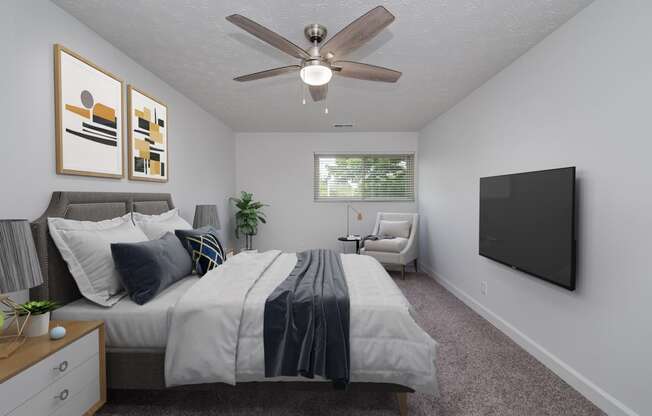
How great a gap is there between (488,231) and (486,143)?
37.7 inches

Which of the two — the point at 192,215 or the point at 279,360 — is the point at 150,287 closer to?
the point at 279,360

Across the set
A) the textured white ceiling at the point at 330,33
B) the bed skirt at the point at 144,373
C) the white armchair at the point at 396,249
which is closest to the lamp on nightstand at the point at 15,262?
the bed skirt at the point at 144,373

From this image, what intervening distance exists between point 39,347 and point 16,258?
1.46 feet

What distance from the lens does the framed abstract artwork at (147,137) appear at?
8.77 ft


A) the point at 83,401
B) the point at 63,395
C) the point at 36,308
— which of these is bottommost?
the point at 83,401

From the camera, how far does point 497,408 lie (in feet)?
6.04

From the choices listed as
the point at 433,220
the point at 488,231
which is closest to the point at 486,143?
the point at 488,231

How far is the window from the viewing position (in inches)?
224

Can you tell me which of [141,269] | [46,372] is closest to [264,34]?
[141,269]

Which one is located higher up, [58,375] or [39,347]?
[39,347]

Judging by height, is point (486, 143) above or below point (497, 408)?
above

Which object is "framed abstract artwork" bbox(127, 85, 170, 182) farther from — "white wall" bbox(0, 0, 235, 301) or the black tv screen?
the black tv screen

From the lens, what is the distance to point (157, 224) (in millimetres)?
2543

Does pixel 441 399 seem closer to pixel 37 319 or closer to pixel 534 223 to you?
pixel 534 223
